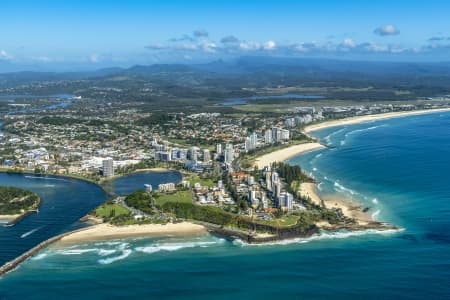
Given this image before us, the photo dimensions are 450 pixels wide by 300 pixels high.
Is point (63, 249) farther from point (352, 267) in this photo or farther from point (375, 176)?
point (375, 176)

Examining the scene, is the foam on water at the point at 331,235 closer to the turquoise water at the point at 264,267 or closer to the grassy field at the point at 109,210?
the turquoise water at the point at 264,267

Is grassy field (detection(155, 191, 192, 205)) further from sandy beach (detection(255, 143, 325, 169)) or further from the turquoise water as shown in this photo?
sandy beach (detection(255, 143, 325, 169))

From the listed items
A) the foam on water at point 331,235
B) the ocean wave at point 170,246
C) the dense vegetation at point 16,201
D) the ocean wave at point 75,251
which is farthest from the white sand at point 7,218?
the foam on water at point 331,235

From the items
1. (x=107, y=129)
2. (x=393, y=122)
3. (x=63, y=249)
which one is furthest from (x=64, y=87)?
(x=63, y=249)

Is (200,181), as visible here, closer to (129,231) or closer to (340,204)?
(340,204)

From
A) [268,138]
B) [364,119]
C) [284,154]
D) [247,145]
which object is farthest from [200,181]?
[364,119]

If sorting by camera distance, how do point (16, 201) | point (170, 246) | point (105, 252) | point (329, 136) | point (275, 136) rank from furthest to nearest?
point (329, 136) → point (275, 136) → point (16, 201) → point (170, 246) → point (105, 252)

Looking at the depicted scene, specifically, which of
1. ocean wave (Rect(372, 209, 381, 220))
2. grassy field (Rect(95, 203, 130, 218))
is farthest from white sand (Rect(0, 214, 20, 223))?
ocean wave (Rect(372, 209, 381, 220))
